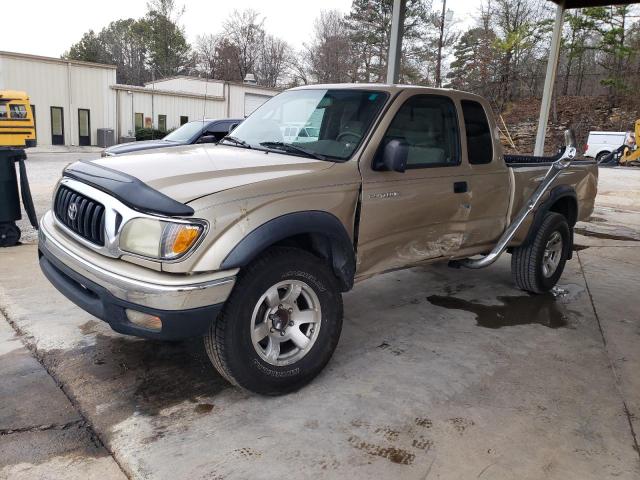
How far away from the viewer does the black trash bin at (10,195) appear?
6082mm

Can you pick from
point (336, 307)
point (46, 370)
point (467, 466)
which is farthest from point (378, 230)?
point (46, 370)

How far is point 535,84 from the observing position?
123ft

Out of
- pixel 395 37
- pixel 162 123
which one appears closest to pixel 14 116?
pixel 395 37

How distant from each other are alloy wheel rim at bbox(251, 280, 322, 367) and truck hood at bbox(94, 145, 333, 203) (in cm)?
65

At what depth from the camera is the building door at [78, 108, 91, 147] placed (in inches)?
1148

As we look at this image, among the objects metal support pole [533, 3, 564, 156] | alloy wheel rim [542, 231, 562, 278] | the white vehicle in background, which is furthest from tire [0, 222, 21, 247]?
the white vehicle in background

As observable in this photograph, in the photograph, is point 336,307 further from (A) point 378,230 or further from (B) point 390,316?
(B) point 390,316

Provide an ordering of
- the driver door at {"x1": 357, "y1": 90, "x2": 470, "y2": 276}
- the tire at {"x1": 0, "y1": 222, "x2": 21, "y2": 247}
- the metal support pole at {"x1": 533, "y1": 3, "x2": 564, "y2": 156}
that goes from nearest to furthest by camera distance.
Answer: the driver door at {"x1": 357, "y1": 90, "x2": 470, "y2": 276}
the tire at {"x1": 0, "y1": 222, "x2": 21, "y2": 247}
the metal support pole at {"x1": 533, "y1": 3, "x2": 564, "y2": 156}

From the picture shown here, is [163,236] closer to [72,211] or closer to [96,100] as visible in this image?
[72,211]

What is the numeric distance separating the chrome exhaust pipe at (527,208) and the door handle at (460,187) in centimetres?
73

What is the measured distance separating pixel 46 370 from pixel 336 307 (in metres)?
1.89

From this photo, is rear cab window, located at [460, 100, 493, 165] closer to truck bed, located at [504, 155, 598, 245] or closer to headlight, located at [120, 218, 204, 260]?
truck bed, located at [504, 155, 598, 245]

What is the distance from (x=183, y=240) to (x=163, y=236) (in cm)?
10

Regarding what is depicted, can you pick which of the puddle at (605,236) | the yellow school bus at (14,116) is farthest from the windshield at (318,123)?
the yellow school bus at (14,116)
